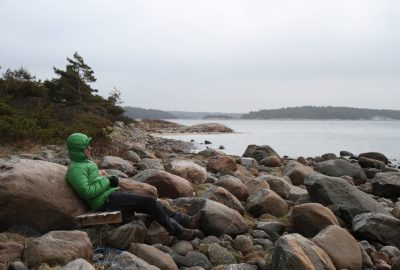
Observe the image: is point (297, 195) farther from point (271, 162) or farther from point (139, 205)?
point (271, 162)

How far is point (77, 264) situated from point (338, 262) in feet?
11.8

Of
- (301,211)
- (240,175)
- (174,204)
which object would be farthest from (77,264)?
(240,175)

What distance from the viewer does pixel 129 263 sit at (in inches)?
207

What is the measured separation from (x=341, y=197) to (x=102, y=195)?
4.82m

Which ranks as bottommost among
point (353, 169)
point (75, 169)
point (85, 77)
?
point (353, 169)

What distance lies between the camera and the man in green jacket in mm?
6707

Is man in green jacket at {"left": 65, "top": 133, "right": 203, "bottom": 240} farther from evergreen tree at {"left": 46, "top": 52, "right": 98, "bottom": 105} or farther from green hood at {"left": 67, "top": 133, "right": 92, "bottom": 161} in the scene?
evergreen tree at {"left": 46, "top": 52, "right": 98, "bottom": 105}

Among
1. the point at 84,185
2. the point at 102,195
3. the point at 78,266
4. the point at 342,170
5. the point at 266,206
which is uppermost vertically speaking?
the point at 84,185

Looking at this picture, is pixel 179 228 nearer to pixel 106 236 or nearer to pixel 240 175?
pixel 106 236

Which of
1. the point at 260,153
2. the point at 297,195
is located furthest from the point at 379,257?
the point at 260,153

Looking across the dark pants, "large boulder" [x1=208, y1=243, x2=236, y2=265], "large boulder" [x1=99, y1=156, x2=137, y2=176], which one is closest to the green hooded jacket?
the dark pants

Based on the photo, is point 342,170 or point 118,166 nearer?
point 118,166

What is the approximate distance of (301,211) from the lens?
7781mm

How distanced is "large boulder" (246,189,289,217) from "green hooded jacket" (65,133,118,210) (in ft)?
10.4
